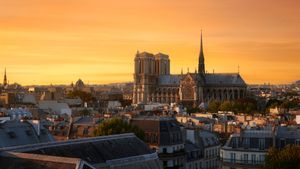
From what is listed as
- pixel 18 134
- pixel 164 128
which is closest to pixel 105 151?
pixel 18 134

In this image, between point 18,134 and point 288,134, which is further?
point 288,134

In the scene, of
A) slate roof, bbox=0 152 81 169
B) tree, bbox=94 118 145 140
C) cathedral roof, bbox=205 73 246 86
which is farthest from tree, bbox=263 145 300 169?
cathedral roof, bbox=205 73 246 86

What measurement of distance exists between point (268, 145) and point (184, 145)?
9.69m

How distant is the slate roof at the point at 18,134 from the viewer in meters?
41.5

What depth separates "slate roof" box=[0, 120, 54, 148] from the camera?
41469mm

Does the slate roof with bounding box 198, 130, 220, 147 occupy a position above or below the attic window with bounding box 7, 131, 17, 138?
below

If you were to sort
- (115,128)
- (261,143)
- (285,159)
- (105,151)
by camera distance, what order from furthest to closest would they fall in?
(261,143) < (115,128) < (285,159) < (105,151)

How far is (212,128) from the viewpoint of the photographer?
7850cm

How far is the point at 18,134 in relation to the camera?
4256cm

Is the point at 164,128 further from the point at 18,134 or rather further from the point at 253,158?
the point at 18,134

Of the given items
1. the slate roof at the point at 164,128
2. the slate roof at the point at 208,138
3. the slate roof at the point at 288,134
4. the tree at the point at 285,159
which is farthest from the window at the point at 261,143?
the slate roof at the point at 208,138

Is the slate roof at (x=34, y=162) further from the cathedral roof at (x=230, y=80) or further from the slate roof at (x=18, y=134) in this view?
the cathedral roof at (x=230, y=80)

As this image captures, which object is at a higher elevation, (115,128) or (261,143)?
(115,128)

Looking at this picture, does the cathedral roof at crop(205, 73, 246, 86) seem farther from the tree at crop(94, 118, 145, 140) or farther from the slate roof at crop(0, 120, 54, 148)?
the slate roof at crop(0, 120, 54, 148)
